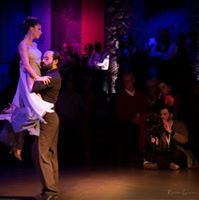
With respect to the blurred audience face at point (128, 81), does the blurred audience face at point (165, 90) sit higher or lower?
lower

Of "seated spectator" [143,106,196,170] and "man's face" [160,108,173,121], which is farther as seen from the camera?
"man's face" [160,108,173,121]

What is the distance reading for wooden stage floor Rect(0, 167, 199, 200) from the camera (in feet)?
24.1

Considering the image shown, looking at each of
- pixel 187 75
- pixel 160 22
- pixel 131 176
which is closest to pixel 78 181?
pixel 131 176

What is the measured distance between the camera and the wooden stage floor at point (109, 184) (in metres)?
7.34

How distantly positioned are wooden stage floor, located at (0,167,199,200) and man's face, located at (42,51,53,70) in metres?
1.59

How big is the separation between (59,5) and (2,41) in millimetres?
2052

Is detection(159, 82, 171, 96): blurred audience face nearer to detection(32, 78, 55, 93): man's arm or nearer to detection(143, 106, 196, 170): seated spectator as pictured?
detection(143, 106, 196, 170): seated spectator

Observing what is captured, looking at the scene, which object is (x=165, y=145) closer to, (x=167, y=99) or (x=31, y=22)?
(x=167, y=99)

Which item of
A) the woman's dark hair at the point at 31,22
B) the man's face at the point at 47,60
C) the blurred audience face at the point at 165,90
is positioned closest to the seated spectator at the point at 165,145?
the blurred audience face at the point at 165,90

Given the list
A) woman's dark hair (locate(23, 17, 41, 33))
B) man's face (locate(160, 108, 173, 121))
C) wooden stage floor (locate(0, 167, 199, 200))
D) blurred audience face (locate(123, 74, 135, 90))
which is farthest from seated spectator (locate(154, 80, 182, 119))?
woman's dark hair (locate(23, 17, 41, 33))

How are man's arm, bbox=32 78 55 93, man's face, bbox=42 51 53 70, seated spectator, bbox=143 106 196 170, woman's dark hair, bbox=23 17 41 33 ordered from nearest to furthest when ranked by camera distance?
man's arm, bbox=32 78 55 93, man's face, bbox=42 51 53 70, woman's dark hair, bbox=23 17 41 33, seated spectator, bbox=143 106 196 170

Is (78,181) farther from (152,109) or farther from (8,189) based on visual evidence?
(152,109)

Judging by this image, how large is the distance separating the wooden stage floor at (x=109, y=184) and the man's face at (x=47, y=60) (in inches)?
62.7

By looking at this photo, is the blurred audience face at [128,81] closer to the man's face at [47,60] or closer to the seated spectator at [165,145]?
the seated spectator at [165,145]
